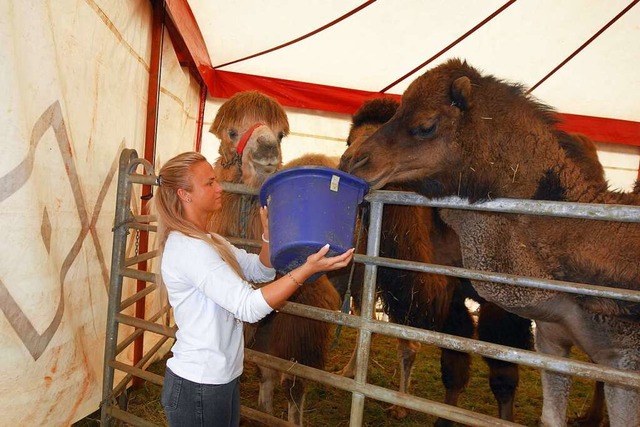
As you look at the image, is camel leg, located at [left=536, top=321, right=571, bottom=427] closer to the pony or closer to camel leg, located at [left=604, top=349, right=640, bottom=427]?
camel leg, located at [left=604, top=349, right=640, bottom=427]

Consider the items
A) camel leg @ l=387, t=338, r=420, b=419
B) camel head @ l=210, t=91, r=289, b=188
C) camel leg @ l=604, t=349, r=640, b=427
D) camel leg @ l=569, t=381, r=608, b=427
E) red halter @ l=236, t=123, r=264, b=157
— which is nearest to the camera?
camel leg @ l=604, t=349, r=640, b=427

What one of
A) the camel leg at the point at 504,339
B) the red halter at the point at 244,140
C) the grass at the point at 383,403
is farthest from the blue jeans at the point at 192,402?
the camel leg at the point at 504,339

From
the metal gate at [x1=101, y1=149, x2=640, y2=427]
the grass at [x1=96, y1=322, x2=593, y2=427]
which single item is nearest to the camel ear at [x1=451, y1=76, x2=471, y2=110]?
the metal gate at [x1=101, y1=149, x2=640, y2=427]

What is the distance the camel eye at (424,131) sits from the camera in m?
2.09

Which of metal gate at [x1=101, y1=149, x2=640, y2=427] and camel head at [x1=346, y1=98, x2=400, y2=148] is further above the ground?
camel head at [x1=346, y1=98, x2=400, y2=148]

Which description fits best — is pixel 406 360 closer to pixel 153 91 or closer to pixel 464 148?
pixel 464 148

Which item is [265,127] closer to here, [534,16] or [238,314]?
[238,314]

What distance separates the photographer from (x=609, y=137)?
6.38 meters

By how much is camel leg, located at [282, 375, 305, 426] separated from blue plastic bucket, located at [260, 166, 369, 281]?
60.2 inches

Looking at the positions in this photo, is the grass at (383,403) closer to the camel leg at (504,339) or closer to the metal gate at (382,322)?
the camel leg at (504,339)

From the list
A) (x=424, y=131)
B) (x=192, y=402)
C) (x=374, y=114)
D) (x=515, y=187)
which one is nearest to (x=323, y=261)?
(x=192, y=402)

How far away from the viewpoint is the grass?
142 inches

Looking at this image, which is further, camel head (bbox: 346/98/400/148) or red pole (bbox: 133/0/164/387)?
red pole (bbox: 133/0/164/387)

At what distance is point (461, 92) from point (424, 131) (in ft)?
0.77
